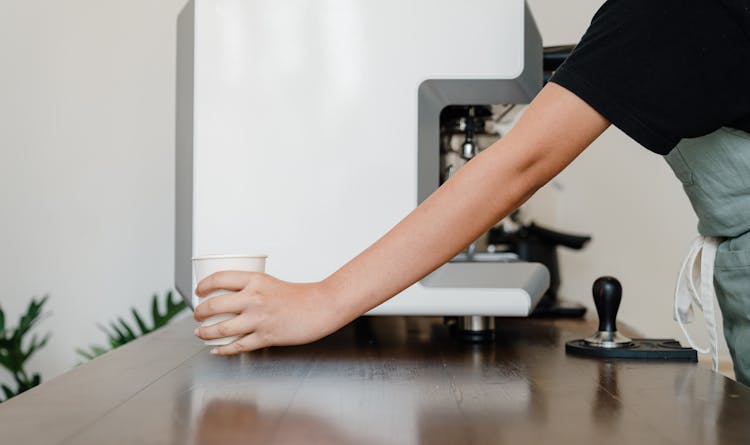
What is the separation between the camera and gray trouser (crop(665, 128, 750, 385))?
0.83m

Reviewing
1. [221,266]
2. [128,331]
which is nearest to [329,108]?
[221,266]

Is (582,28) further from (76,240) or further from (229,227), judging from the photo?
(229,227)

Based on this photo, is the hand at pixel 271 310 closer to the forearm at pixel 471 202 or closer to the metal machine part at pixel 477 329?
the forearm at pixel 471 202

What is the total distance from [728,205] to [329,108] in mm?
499

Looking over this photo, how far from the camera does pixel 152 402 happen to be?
0.65 meters

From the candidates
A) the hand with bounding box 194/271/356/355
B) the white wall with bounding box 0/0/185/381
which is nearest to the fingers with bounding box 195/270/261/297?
the hand with bounding box 194/271/356/355

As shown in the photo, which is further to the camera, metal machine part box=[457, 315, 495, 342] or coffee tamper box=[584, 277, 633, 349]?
metal machine part box=[457, 315, 495, 342]

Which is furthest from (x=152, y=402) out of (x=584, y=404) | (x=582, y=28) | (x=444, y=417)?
(x=582, y=28)

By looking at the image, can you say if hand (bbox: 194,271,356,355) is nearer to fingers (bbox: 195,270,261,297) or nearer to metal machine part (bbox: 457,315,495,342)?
fingers (bbox: 195,270,261,297)

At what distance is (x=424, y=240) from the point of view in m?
0.78

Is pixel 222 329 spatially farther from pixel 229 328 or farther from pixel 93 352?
pixel 93 352

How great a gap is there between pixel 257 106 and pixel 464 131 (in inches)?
12.8

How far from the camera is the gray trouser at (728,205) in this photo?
0.83m

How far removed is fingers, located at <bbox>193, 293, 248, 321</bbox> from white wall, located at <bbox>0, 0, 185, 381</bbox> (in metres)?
1.73
